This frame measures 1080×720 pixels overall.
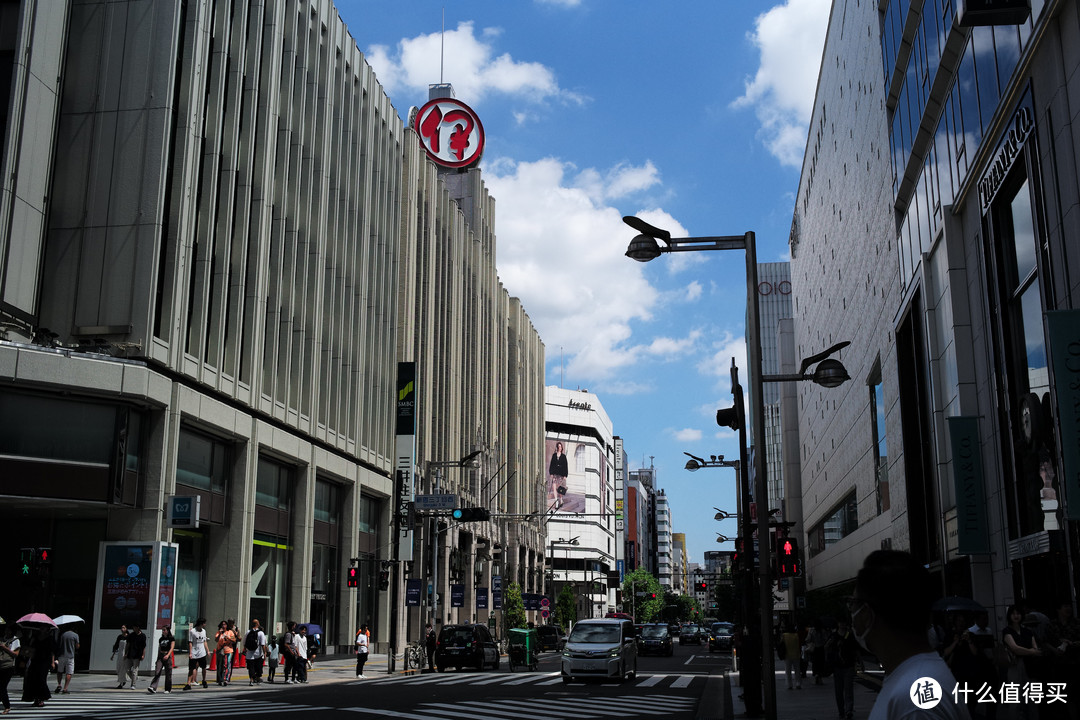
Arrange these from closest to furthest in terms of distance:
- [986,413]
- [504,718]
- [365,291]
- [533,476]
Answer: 1. [504,718]
2. [986,413]
3. [365,291]
4. [533,476]

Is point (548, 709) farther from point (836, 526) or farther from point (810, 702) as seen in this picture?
point (836, 526)

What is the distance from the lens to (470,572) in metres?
71.4

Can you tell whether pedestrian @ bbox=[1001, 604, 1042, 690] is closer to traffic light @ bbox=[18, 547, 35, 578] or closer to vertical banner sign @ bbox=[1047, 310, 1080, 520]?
vertical banner sign @ bbox=[1047, 310, 1080, 520]

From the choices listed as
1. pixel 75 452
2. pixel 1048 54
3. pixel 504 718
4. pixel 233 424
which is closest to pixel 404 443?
pixel 233 424

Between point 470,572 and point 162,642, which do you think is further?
point 470,572

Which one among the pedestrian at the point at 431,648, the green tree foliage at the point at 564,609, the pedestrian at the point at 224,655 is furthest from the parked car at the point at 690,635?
the pedestrian at the point at 224,655

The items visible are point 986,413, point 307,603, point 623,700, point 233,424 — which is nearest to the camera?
point 623,700

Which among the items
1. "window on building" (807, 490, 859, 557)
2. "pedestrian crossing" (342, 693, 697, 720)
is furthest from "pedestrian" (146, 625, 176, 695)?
"window on building" (807, 490, 859, 557)

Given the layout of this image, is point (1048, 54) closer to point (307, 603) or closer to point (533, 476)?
point (307, 603)

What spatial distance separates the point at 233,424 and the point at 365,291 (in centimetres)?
1763

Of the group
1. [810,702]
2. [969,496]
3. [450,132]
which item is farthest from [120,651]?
[450,132]

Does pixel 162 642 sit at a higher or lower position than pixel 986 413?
lower

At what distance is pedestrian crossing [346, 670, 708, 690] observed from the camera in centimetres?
2991

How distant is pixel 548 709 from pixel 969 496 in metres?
12.7
